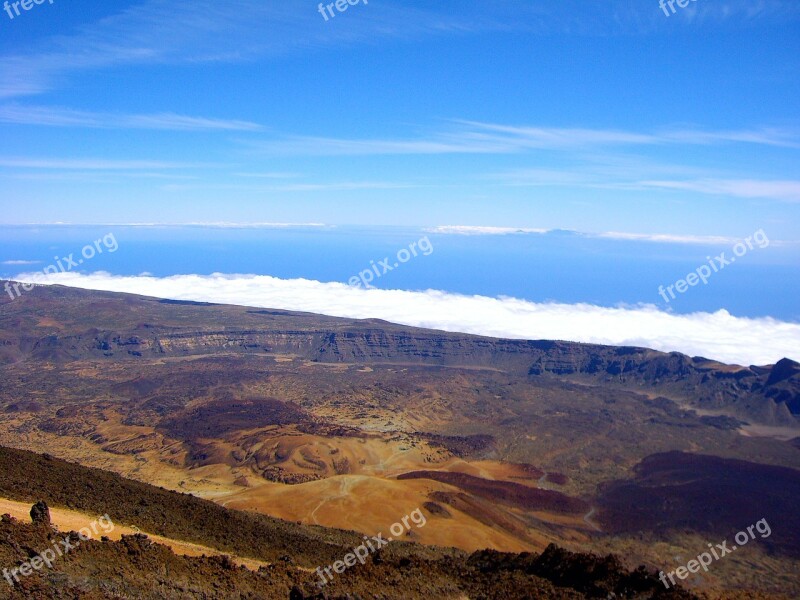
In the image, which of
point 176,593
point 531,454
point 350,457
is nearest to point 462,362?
point 531,454

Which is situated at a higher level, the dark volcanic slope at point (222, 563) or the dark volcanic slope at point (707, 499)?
the dark volcanic slope at point (222, 563)

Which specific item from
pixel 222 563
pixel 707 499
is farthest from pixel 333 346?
pixel 222 563

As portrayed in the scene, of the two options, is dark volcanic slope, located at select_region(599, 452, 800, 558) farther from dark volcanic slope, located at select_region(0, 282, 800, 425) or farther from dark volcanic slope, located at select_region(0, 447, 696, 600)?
dark volcanic slope, located at select_region(0, 282, 800, 425)

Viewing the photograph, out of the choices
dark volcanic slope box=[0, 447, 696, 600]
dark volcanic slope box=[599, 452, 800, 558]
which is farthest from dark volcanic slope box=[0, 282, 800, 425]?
dark volcanic slope box=[0, 447, 696, 600]

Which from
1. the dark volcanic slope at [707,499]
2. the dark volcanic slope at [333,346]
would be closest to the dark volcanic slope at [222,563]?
the dark volcanic slope at [707,499]

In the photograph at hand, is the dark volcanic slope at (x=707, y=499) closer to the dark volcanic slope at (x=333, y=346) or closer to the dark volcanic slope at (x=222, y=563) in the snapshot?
the dark volcanic slope at (x=222, y=563)

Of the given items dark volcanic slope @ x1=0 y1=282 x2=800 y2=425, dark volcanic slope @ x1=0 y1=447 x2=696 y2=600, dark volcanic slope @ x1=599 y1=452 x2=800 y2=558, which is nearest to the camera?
dark volcanic slope @ x1=0 y1=447 x2=696 y2=600

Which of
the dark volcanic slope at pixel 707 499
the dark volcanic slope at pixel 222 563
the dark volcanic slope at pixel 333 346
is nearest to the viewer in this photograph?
the dark volcanic slope at pixel 222 563
